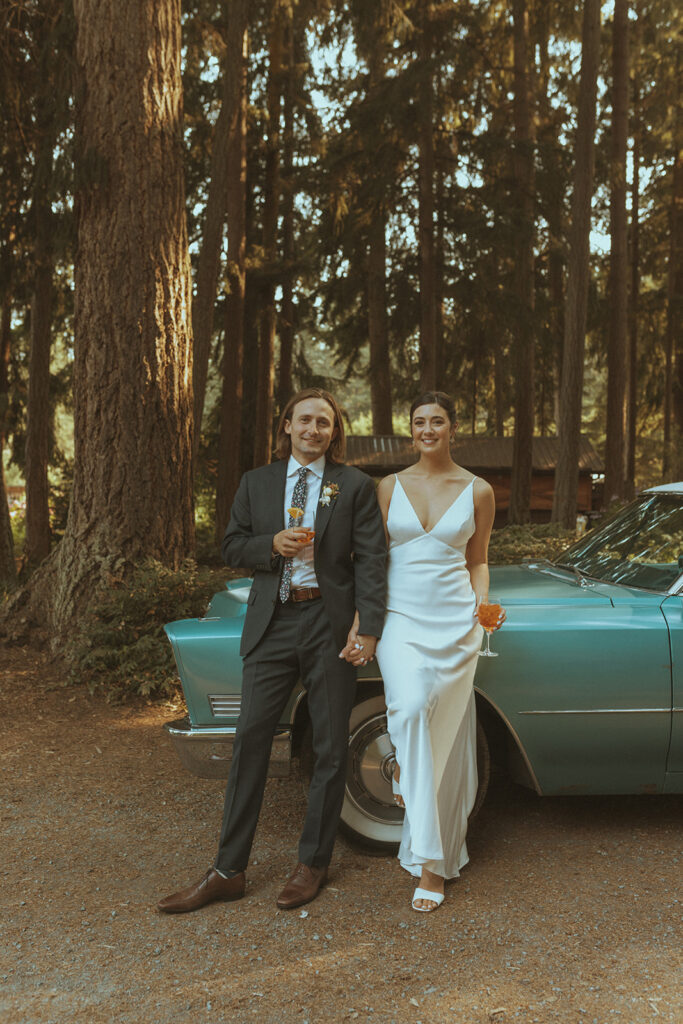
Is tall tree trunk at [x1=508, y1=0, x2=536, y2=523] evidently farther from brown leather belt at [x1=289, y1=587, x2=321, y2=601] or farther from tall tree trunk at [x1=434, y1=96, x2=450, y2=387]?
brown leather belt at [x1=289, y1=587, x2=321, y2=601]

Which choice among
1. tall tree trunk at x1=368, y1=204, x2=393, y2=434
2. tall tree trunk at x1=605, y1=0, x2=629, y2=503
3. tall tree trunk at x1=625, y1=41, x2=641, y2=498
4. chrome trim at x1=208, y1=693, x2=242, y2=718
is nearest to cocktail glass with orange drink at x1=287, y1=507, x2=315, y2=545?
chrome trim at x1=208, y1=693, x2=242, y2=718

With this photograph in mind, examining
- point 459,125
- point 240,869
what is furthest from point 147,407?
point 459,125

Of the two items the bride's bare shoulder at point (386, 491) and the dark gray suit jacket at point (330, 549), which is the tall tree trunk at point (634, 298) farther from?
the dark gray suit jacket at point (330, 549)

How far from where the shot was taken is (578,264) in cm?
1418

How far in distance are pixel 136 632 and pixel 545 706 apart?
167 inches

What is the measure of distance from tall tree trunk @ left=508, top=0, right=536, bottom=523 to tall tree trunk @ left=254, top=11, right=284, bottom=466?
4.74 metres

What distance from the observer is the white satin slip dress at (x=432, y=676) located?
3881 mm

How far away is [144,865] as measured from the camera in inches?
170

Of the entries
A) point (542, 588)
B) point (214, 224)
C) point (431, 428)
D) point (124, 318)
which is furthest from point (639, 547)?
point (214, 224)

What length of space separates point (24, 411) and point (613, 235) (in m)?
11.9

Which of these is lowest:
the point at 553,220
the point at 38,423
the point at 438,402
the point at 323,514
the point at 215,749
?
the point at 215,749

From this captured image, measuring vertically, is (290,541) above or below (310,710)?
above

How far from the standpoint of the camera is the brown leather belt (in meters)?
3.99

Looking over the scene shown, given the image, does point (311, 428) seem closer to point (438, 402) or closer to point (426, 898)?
point (438, 402)
